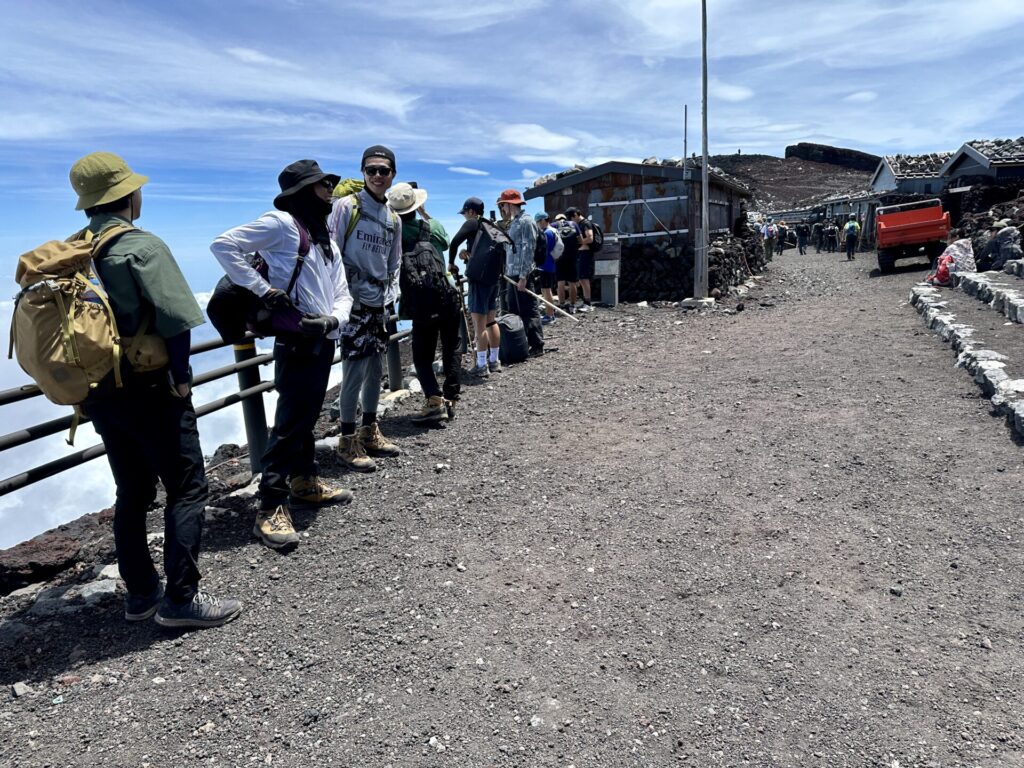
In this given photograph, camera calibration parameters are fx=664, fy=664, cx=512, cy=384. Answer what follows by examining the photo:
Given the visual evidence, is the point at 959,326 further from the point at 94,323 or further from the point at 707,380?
the point at 94,323

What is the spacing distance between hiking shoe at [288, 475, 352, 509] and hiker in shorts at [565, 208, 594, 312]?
9150mm

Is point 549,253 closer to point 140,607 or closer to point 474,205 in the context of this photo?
point 474,205

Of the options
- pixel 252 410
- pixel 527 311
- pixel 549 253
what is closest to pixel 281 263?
pixel 252 410

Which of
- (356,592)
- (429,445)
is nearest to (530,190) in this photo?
(429,445)

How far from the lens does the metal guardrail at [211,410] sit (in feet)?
10.2

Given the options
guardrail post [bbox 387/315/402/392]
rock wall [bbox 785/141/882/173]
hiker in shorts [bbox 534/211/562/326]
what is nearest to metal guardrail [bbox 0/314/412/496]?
guardrail post [bbox 387/315/402/392]

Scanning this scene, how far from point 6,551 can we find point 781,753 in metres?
4.42

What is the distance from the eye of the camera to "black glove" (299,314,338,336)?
3508 millimetres

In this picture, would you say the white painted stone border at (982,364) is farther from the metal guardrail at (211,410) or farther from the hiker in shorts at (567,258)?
the hiker in shorts at (567,258)

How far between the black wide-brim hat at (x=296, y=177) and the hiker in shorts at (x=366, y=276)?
2.73 ft

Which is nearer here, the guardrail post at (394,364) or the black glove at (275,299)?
the black glove at (275,299)

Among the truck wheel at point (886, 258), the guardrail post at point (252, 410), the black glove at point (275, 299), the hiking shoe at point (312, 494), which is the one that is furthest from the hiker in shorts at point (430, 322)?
the truck wheel at point (886, 258)

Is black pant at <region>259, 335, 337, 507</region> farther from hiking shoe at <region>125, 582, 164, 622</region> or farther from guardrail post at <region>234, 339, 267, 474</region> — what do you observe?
hiking shoe at <region>125, 582, 164, 622</region>

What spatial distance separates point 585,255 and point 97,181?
11.2 m
